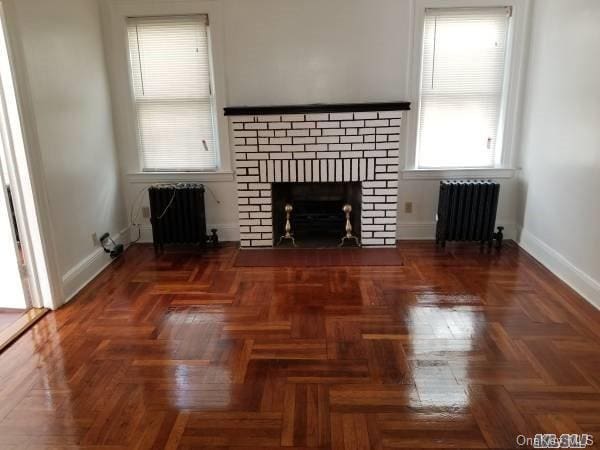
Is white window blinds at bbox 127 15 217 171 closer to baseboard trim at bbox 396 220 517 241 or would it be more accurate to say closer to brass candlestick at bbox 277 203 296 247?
brass candlestick at bbox 277 203 296 247

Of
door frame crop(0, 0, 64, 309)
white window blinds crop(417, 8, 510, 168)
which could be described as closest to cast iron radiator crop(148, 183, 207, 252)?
door frame crop(0, 0, 64, 309)

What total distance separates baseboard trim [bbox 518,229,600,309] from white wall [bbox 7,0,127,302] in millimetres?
3575

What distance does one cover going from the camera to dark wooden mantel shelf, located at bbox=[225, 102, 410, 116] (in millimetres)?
3719

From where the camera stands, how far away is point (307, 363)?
7.34 feet

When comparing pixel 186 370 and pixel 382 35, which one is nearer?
pixel 186 370

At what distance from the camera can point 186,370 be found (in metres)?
2.20

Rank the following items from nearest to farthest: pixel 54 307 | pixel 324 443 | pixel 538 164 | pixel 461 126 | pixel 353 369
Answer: pixel 324 443 → pixel 353 369 → pixel 54 307 → pixel 538 164 → pixel 461 126

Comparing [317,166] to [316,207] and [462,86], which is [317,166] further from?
[462,86]

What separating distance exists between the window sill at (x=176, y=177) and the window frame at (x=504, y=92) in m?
1.72

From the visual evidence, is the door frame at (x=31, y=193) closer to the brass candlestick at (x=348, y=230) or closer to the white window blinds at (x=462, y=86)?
the brass candlestick at (x=348, y=230)

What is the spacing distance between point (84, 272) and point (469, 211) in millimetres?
3245

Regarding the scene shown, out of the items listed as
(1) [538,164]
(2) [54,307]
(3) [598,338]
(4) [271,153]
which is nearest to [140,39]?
(4) [271,153]

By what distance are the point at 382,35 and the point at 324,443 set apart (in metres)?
3.32

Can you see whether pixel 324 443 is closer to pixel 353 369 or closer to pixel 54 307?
pixel 353 369
